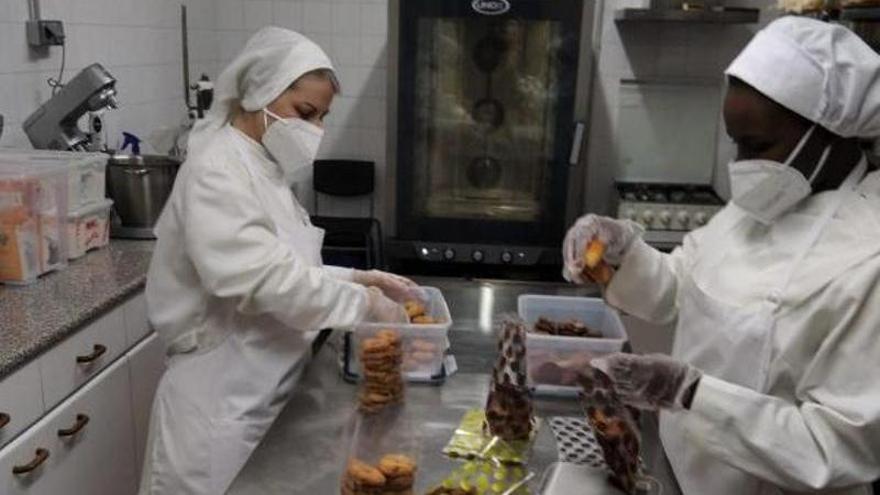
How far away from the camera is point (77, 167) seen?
6.45ft

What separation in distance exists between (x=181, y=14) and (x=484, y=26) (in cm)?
129

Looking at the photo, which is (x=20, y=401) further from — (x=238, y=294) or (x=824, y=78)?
(x=824, y=78)

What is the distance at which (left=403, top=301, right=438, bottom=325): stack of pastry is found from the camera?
1.49m

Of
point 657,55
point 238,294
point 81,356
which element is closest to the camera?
point 238,294

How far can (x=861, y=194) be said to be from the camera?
1.08m

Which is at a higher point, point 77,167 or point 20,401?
point 77,167

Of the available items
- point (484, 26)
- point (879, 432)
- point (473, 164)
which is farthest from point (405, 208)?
point (879, 432)

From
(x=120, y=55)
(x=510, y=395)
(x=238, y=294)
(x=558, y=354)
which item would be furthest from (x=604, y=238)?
(x=120, y=55)

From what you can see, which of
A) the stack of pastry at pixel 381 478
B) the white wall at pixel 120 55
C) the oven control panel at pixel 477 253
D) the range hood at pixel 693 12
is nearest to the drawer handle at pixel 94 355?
the white wall at pixel 120 55

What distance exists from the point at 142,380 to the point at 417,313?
897mm

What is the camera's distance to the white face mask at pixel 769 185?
3.64 ft

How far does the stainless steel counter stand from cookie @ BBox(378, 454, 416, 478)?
78 mm

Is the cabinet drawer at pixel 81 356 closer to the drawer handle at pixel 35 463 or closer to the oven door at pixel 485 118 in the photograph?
the drawer handle at pixel 35 463

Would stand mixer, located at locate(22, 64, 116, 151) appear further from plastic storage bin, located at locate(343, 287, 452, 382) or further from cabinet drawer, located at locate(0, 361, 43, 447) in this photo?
plastic storage bin, located at locate(343, 287, 452, 382)
